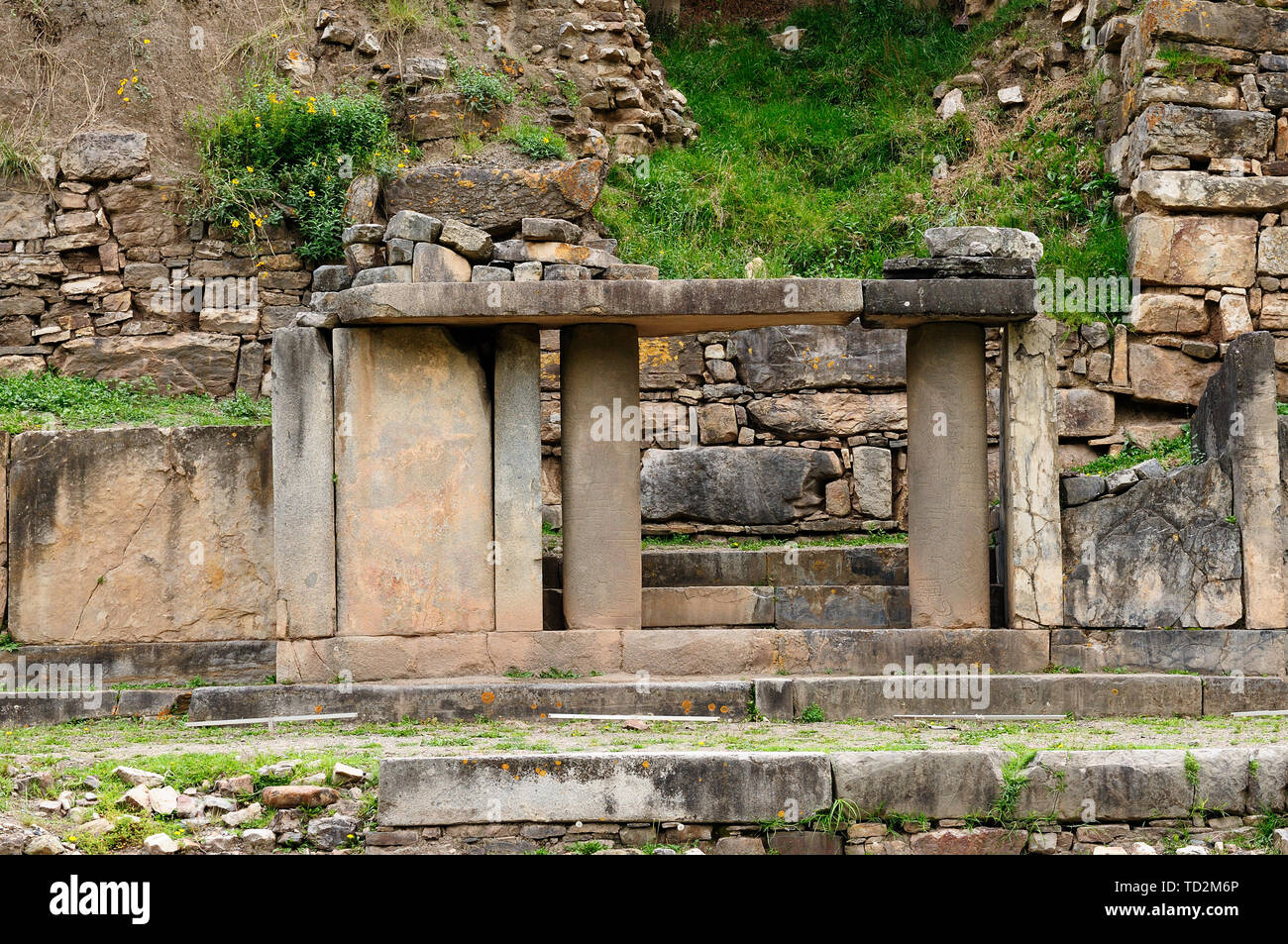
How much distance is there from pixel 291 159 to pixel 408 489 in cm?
592

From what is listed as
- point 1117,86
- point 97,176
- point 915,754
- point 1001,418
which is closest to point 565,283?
point 1001,418

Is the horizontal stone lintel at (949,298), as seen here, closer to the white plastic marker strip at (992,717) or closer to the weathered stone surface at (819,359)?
the white plastic marker strip at (992,717)

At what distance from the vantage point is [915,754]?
21.0 ft

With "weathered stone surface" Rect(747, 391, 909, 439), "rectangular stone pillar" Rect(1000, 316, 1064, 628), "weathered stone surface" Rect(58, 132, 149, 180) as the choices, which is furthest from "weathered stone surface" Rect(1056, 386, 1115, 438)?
"weathered stone surface" Rect(58, 132, 149, 180)

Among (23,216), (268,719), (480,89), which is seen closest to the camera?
(268,719)

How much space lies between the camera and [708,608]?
9.80m

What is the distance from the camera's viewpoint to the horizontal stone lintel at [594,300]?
851 cm

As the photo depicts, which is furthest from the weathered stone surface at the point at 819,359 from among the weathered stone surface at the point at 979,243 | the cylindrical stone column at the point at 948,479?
the weathered stone surface at the point at 979,243

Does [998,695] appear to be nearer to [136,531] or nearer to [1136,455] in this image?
[1136,455]

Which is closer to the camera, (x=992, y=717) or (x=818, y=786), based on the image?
(x=818, y=786)

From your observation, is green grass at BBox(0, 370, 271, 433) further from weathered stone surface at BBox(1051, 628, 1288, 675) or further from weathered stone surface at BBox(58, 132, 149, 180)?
weathered stone surface at BBox(1051, 628, 1288, 675)

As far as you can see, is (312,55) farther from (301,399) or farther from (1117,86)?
(1117,86)

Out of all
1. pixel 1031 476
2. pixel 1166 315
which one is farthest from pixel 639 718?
pixel 1166 315

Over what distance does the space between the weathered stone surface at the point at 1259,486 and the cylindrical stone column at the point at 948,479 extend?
174 cm
